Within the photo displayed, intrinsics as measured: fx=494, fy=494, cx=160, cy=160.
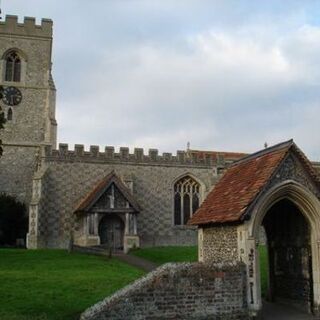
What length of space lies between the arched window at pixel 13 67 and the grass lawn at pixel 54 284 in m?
22.3

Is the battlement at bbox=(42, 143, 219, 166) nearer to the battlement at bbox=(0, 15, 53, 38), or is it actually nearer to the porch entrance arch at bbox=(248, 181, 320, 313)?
the battlement at bbox=(0, 15, 53, 38)

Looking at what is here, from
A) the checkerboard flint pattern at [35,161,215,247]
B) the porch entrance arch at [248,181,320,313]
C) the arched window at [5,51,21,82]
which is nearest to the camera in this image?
the porch entrance arch at [248,181,320,313]

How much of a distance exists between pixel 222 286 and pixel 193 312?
0.95 m

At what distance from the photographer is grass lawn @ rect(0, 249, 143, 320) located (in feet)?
40.1

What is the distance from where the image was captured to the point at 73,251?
2948 cm

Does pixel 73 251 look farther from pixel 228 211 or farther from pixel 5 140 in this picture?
pixel 228 211

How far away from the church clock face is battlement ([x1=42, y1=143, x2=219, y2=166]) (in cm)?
764

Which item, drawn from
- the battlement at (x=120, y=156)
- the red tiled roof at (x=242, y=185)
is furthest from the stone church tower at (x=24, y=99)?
the red tiled roof at (x=242, y=185)

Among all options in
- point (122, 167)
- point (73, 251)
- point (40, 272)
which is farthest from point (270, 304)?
point (122, 167)

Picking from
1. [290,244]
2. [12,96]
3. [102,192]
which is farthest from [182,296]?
[12,96]

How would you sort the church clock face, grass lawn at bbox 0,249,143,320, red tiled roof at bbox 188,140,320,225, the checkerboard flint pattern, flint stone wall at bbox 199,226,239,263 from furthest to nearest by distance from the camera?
the church clock face → the checkerboard flint pattern → flint stone wall at bbox 199,226,239,263 → red tiled roof at bbox 188,140,320,225 → grass lawn at bbox 0,249,143,320

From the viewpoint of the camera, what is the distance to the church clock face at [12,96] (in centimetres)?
4122

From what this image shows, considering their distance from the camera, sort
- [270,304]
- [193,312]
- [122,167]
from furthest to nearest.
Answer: [122,167], [270,304], [193,312]

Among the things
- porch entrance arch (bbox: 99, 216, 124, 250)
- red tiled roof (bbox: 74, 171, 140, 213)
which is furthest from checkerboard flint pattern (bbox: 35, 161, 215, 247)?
porch entrance arch (bbox: 99, 216, 124, 250)
